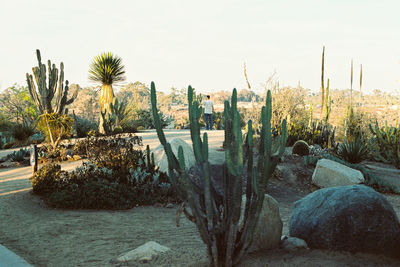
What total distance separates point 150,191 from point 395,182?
664cm

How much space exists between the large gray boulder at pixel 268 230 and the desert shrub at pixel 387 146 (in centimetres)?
944

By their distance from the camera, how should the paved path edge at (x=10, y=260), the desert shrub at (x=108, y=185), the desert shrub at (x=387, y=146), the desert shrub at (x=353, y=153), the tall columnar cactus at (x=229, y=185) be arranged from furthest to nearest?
1. the desert shrub at (x=387, y=146)
2. the desert shrub at (x=353, y=153)
3. the desert shrub at (x=108, y=185)
4. the paved path edge at (x=10, y=260)
5. the tall columnar cactus at (x=229, y=185)

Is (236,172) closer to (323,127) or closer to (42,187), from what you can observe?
(42,187)

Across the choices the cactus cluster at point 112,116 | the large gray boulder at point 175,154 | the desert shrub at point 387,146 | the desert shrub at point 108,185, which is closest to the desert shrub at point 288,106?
the desert shrub at point 387,146

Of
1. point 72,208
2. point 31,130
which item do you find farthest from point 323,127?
point 31,130

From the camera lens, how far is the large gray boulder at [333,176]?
8820 mm

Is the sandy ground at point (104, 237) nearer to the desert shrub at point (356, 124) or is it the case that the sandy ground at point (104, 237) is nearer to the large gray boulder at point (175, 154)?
the large gray boulder at point (175, 154)

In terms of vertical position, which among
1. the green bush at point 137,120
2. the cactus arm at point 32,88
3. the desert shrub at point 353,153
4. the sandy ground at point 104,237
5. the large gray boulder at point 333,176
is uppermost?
the cactus arm at point 32,88

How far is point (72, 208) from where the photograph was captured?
6680 mm

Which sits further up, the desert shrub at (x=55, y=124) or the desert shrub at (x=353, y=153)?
the desert shrub at (x=55, y=124)

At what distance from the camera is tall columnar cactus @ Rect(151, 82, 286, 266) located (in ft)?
9.78

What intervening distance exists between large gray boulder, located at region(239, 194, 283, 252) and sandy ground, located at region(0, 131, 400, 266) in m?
0.11

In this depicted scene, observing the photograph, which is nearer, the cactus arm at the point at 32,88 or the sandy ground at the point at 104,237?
the sandy ground at the point at 104,237

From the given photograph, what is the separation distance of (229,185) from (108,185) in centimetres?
462
